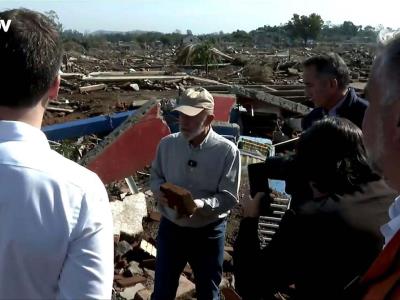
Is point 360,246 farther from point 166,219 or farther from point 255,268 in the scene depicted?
point 166,219

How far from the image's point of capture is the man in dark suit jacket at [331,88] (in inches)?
172

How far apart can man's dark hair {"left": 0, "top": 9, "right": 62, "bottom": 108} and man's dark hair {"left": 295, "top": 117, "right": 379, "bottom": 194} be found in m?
1.13

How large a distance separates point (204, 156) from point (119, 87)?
641 inches

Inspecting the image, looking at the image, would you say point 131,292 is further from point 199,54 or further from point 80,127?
point 199,54

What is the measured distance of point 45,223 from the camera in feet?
5.04

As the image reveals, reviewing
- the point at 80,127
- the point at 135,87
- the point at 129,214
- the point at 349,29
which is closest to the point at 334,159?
the point at 129,214

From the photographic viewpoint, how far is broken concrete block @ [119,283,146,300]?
15.7 feet

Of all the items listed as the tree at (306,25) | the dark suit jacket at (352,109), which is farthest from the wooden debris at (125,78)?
the tree at (306,25)

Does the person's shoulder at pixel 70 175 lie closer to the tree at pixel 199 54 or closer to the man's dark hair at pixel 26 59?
the man's dark hair at pixel 26 59

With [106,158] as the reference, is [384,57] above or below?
above

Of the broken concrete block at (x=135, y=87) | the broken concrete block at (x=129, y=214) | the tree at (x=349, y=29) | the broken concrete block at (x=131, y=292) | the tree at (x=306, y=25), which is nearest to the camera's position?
the broken concrete block at (x=131, y=292)

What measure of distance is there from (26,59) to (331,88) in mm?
3340

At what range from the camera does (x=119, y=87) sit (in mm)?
19531

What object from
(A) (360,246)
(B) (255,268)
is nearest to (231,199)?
(B) (255,268)
